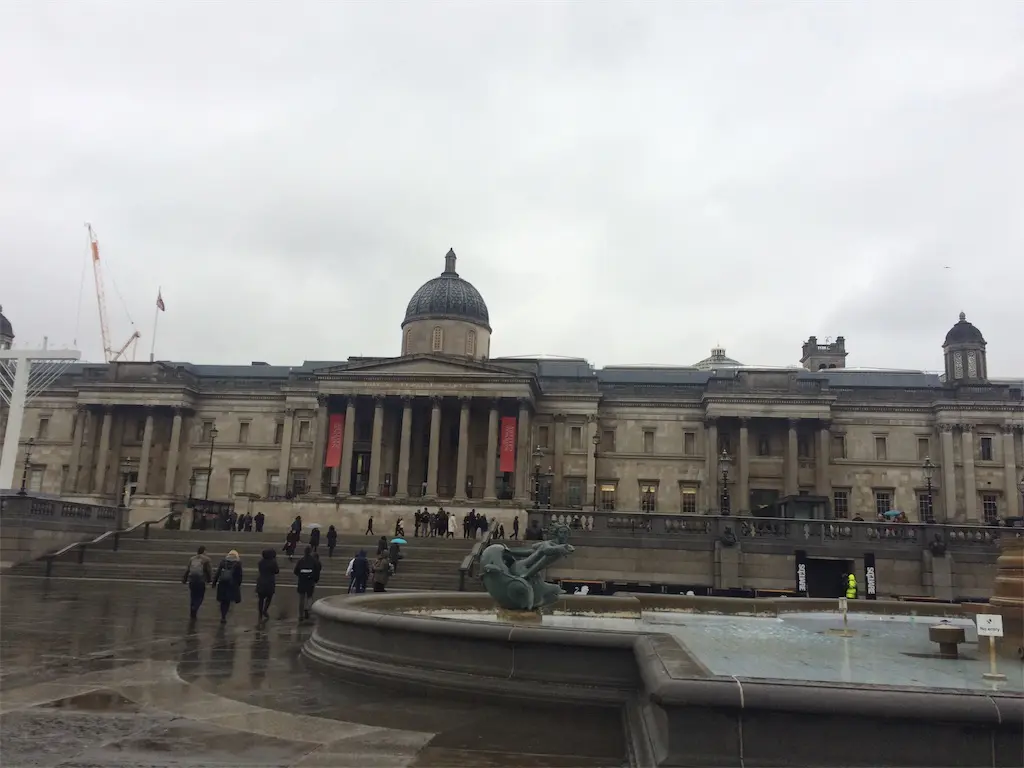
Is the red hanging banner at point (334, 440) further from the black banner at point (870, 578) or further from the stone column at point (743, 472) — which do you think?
the black banner at point (870, 578)

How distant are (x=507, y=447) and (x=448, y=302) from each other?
48.1 feet

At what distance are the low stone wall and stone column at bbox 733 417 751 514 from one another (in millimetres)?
53109

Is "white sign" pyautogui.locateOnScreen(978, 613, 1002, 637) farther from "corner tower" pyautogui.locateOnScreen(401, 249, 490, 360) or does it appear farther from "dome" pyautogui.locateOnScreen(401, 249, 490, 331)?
"dome" pyautogui.locateOnScreen(401, 249, 490, 331)

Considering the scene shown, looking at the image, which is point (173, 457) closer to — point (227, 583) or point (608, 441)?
point (608, 441)

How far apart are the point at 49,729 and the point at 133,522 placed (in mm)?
44498

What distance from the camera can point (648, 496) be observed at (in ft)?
212

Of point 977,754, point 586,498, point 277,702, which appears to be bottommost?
point 277,702

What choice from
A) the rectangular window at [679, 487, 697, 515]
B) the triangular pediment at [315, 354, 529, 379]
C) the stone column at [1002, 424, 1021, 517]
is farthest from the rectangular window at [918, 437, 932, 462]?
the triangular pediment at [315, 354, 529, 379]

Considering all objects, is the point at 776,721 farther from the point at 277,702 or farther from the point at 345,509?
the point at 345,509

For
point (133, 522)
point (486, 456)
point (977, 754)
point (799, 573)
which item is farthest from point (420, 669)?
point (486, 456)

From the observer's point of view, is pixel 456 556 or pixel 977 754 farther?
pixel 456 556

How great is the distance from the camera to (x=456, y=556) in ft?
122

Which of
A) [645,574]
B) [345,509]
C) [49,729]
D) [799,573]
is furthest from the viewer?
[345,509]

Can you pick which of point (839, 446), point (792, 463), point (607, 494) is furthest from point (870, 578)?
point (839, 446)
